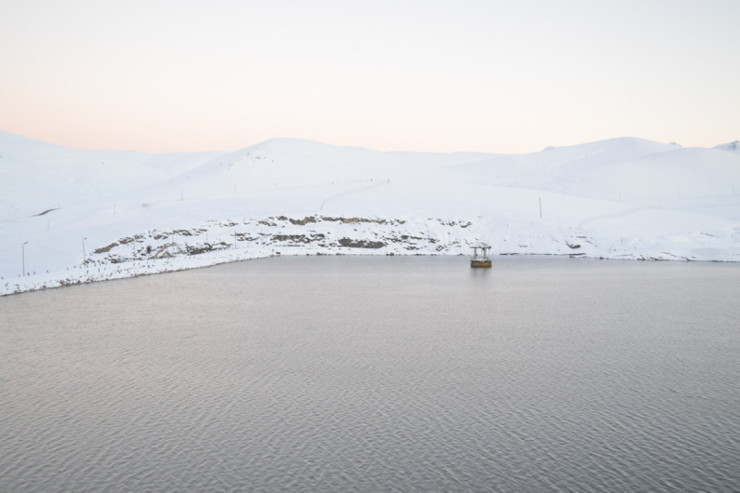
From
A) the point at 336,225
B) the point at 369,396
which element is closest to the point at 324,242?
the point at 336,225

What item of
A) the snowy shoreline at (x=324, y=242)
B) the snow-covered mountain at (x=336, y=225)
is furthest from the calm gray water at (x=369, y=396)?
the snowy shoreline at (x=324, y=242)

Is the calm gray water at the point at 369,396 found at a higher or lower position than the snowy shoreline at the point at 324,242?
lower

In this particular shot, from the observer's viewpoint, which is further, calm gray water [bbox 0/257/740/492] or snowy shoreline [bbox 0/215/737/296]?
snowy shoreline [bbox 0/215/737/296]

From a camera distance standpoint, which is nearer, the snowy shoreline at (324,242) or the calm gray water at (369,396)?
the calm gray water at (369,396)

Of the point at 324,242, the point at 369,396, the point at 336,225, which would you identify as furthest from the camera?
the point at 336,225

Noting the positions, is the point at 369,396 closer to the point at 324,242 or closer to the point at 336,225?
the point at 324,242

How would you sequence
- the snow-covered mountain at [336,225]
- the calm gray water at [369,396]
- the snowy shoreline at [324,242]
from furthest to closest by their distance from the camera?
1. the snowy shoreline at [324,242]
2. the snow-covered mountain at [336,225]
3. the calm gray water at [369,396]

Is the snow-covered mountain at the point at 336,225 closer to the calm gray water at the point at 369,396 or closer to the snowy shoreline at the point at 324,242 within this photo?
the snowy shoreline at the point at 324,242

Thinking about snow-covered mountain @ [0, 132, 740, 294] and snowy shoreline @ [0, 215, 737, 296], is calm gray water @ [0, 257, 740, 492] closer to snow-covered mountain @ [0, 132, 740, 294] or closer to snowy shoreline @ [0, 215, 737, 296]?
snow-covered mountain @ [0, 132, 740, 294]

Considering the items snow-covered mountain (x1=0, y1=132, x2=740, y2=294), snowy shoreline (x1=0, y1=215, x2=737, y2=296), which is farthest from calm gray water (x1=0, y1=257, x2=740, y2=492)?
snowy shoreline (x1=0, y1=215, x2=737, y2=296)
